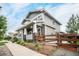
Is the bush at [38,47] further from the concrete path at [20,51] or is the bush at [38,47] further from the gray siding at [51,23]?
the gray siding at [51,23]

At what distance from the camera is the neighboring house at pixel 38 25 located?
11.2 feet

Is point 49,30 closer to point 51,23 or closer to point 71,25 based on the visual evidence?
point 51,23

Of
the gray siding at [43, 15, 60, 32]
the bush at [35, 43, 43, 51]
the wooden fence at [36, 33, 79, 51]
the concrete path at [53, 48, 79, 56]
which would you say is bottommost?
the concrete path at [53, 48, 79, 56]

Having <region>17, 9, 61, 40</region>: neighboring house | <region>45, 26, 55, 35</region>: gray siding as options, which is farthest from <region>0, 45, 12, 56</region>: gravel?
<region>45, 26, 55, 35</region>: gray siding

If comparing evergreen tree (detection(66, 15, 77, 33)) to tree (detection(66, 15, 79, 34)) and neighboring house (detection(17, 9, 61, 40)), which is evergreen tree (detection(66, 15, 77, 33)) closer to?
tree (detection(66, 15, 79, 34))

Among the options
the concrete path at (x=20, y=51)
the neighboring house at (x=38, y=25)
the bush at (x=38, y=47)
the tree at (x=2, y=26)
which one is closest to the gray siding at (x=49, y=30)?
the neighboring house at (x=38, y=25)

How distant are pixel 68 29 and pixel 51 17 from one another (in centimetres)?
28

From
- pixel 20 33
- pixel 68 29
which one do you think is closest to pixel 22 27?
pixel 20 33

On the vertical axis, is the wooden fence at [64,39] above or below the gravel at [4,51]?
above

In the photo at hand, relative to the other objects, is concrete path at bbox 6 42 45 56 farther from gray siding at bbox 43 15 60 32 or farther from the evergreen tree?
the evergreen tree

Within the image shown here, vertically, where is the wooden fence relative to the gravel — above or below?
above

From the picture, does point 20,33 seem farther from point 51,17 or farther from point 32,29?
point 51,17

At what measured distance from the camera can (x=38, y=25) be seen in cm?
346

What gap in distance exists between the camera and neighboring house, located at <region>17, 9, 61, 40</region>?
→ 3.42 meters
